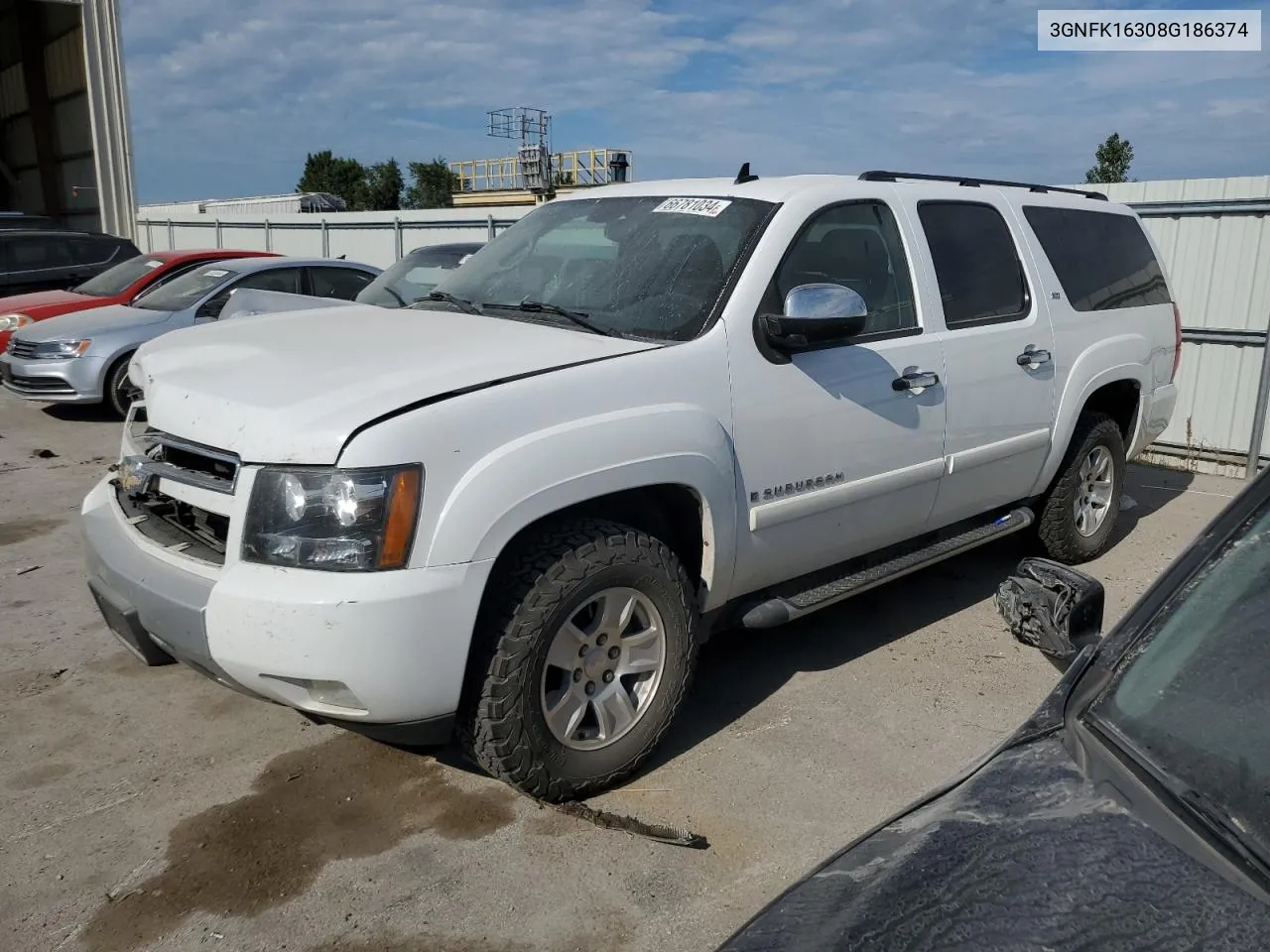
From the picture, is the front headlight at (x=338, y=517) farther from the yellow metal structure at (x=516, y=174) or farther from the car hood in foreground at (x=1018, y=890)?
the yellow metal structure at (x=516, y=174)

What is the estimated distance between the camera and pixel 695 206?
4.06m

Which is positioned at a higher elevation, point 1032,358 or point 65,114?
point 65,114

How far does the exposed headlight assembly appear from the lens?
10680 mm

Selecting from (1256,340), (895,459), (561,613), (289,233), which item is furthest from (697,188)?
(289,233)

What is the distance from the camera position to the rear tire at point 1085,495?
539 centimetres

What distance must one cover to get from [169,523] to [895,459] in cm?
266

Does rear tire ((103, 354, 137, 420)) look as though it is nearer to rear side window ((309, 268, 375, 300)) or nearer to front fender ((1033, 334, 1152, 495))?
rear side window ((309, 268, 375, 300))

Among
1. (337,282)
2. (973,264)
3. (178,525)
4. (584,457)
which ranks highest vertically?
(973,264)

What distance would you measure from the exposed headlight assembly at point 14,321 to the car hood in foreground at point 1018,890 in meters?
11.4

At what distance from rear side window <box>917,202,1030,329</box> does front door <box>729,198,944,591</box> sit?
0.25m

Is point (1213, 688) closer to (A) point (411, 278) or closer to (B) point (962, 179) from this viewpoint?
(B) point (962, 179)

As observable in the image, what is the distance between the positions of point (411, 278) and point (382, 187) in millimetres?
66858

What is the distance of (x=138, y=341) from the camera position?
31.6 feet

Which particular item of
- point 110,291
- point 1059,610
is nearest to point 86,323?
point 110,291
